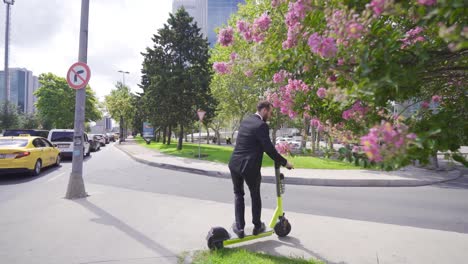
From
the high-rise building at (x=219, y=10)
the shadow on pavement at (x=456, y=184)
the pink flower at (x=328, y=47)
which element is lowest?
the shadow on pavement at (x=456, y=184)

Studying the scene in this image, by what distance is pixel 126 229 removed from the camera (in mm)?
4898

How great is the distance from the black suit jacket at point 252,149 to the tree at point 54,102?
55.9 m

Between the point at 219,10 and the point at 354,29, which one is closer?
the point at 354,29

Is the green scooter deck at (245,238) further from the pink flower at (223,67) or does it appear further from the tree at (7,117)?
the tree at (7,117)

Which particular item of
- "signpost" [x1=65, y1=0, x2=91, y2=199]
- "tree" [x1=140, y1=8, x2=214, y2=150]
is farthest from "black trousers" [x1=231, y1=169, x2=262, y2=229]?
"tree" [x1=140, y1=8, x2=214, y2=150]

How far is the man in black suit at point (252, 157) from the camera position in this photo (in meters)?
3.94

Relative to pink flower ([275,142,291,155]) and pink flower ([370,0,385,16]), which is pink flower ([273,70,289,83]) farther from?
pink flower ([370,0,385,16])

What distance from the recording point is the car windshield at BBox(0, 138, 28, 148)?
1013 centimetres

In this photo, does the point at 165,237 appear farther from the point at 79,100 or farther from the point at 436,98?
the point at 79,100

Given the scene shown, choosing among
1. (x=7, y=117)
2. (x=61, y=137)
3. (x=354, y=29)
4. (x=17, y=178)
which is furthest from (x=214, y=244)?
(x=7, y=117)

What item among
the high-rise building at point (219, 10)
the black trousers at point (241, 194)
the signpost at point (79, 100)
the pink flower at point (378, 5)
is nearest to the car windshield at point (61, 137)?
the signpost at point (79, 100)

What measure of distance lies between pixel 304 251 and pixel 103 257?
256 centimetres

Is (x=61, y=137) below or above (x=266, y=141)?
below

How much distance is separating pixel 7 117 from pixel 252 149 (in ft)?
166
